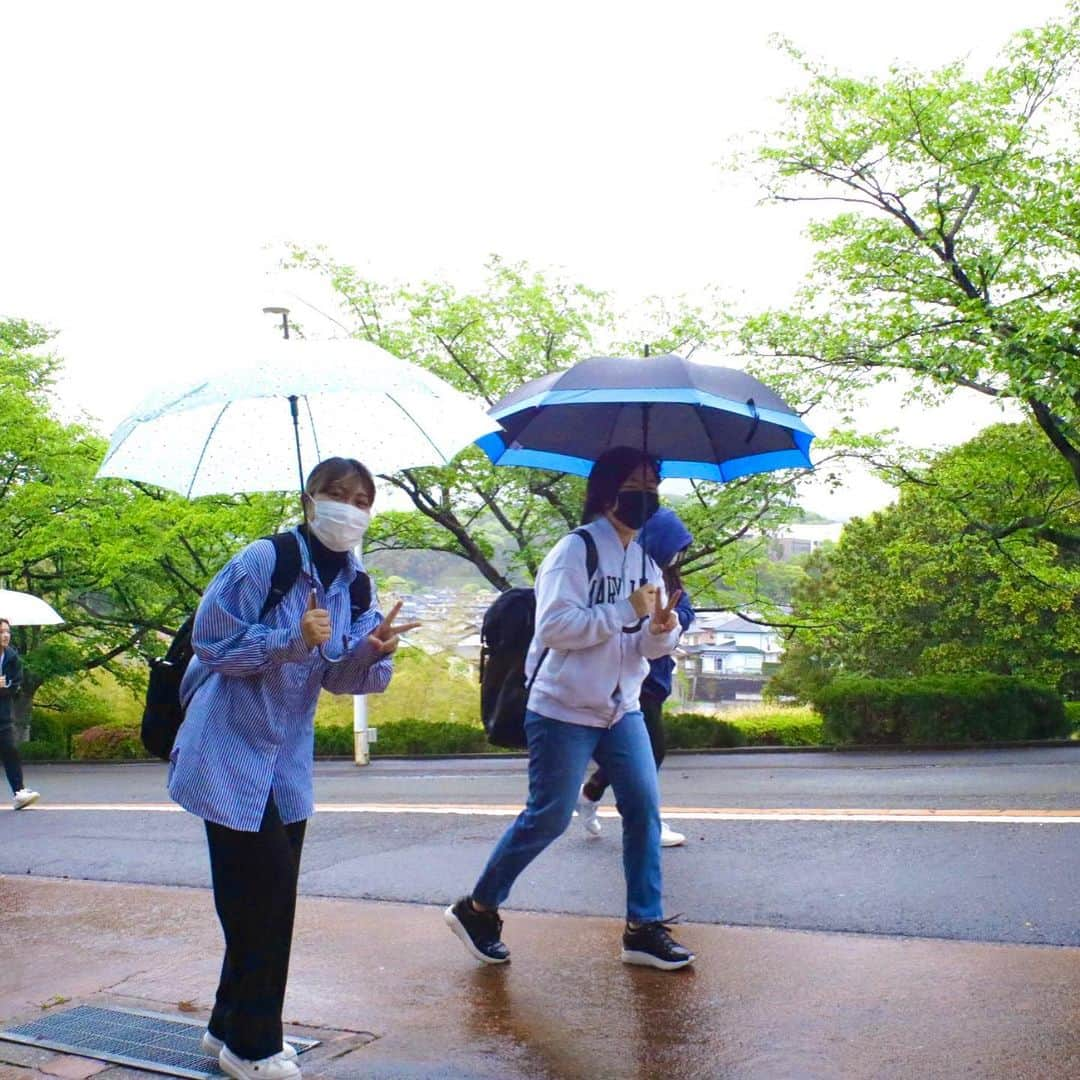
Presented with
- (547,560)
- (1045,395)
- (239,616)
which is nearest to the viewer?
(239,616)

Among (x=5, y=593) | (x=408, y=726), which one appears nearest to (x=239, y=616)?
(x=5, y=593)

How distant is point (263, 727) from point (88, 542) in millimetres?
23417

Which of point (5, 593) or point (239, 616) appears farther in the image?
point (5, 593)

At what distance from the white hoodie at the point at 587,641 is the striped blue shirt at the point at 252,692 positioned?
0.86 meters

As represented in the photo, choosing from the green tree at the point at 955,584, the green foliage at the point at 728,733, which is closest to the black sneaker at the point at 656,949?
the green foliage at the point at 728,733

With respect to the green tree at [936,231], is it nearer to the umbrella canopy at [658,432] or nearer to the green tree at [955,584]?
the green tree at [955,584]

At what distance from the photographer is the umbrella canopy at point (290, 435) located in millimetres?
4383

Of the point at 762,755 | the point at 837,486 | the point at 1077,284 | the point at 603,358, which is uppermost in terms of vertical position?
the point at 1077,284

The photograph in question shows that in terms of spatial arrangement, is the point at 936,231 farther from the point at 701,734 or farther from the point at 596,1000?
the point at 596,1000

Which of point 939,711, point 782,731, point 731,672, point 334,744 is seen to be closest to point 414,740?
point 334,744

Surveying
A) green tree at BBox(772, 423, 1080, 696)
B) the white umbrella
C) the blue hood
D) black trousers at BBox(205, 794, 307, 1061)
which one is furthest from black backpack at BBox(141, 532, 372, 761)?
green tree at BBox(772, 423, 1080, 696)

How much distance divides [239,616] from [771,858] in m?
4.12

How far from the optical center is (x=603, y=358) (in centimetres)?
581

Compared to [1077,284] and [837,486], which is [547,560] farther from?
[837,486]
